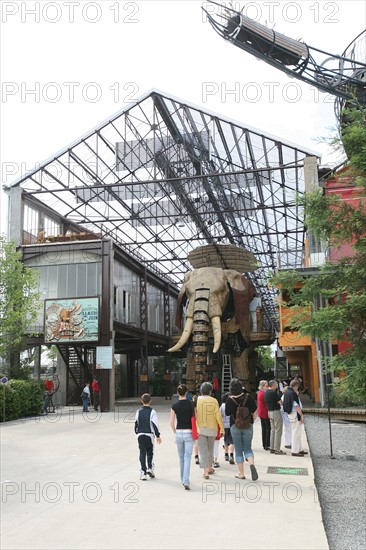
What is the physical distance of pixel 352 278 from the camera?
5750 mm

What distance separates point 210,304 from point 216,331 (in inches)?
41.6

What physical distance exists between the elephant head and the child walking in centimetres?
659

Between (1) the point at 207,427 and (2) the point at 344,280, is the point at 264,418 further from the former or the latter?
(2) the point at 344,280

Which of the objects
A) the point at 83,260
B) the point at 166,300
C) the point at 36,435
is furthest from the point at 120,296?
the point at 36,435

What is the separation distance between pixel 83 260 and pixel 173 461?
18.0 metres

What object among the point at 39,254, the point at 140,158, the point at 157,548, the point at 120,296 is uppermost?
the point at 140,158

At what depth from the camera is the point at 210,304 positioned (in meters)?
16.9

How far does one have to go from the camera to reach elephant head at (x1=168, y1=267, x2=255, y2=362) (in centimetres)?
1578

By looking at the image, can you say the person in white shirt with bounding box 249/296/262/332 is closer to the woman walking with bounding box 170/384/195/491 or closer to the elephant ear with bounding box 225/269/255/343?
the elephant ear with bounding box 225/269/255/343

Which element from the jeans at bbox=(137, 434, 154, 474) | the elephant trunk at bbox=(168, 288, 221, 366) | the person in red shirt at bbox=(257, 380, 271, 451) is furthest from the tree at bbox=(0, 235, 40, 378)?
the jeans at bbox=(137, 434, 154, 474)

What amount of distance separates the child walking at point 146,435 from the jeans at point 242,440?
3.87 ft

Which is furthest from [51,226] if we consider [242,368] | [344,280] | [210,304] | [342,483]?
[344,280]

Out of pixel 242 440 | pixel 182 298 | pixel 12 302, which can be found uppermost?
pixel 12 302

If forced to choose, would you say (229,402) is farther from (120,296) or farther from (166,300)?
(166,300)
